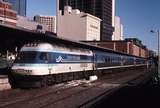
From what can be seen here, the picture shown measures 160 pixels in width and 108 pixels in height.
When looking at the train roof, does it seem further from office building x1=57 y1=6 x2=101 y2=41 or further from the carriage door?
office building x1=57 y1=6 x2=101 y2=41

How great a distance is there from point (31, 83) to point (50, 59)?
95.6 inches

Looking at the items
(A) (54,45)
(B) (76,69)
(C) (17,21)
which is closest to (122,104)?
(A) (54,45)

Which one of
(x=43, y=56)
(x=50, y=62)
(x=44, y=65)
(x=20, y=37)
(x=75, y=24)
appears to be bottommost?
(x=44, y=65)

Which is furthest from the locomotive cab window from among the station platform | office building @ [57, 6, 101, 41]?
office building @ [57, 6, 101, 41]

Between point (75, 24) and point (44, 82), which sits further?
point (75, 24)

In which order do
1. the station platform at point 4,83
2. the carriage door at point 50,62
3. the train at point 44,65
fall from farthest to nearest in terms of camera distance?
the carriage door at point 50,62, the train at point 44,65, the station platform at point 4,83

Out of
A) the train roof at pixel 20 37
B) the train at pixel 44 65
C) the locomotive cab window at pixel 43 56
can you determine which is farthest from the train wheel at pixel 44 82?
Answer: the train roof at pixel 20 37

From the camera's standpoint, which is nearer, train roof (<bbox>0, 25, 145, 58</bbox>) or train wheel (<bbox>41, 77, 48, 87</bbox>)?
train roof (<bbox>0, 25, 145, 58</bbox>)

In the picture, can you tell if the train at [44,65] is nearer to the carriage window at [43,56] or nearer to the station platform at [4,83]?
the carriage window at [43,56]

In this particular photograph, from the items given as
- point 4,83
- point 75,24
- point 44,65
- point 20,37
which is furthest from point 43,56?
point 75,24

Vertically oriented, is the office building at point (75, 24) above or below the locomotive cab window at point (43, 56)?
above

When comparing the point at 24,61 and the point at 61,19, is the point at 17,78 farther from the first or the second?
the point at 61,19

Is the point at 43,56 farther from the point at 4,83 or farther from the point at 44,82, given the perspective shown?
the point at 4,83

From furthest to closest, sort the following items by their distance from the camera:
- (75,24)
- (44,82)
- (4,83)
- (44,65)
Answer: (75,24), (44,82), (44,65), (4,83)
